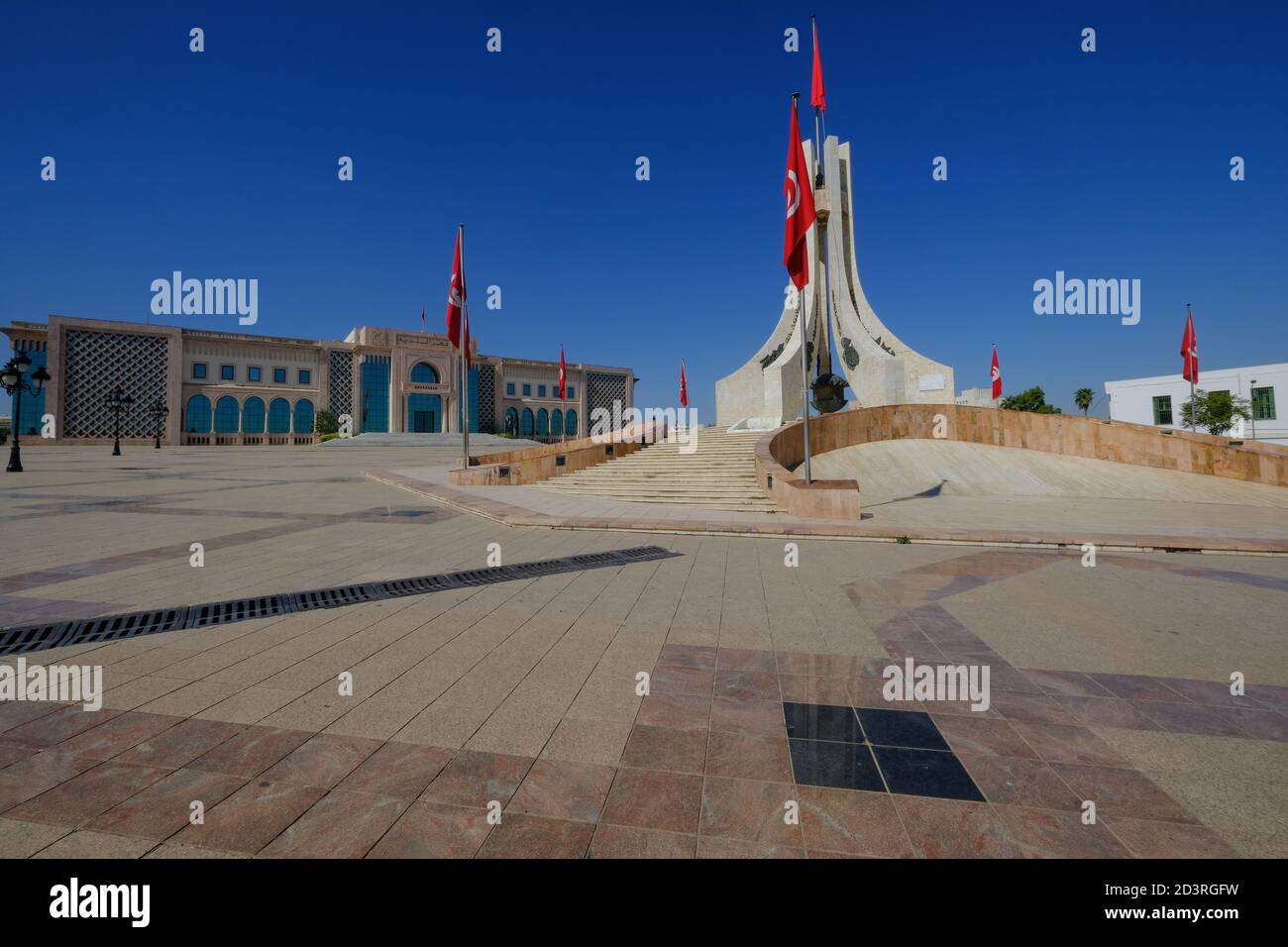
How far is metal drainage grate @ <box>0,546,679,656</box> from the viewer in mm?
4198

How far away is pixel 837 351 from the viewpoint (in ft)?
95.3

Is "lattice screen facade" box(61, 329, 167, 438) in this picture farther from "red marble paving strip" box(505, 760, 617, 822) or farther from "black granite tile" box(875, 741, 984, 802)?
"black granite tile" box(875, 741, 984, 802)

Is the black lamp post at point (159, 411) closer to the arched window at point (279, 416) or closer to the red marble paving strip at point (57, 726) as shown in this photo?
the arched window at point (279, 416)

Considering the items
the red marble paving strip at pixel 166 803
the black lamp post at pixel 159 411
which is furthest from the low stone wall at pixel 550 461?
the black lamp post at pixel 159 411

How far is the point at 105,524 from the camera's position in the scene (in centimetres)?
963

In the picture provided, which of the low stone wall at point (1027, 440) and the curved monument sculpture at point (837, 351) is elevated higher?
the curved monument sculpture at point (837, 351)

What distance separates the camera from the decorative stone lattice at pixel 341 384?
2459 inches

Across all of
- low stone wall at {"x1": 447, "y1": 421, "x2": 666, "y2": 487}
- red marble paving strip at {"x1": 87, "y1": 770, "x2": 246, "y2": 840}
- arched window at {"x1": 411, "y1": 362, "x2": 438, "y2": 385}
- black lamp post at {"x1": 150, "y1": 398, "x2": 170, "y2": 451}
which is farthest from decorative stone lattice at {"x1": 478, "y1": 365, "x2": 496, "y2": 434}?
red marble paving strip at {"x1": 87, "y1": 770, "x2": 246, "y2": 840}

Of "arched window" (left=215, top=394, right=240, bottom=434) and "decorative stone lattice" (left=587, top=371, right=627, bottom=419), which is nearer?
"arched window" (left=215, top=394, right=240, bottom=434)

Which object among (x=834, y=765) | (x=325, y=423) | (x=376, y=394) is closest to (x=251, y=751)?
(x=834, y=765)

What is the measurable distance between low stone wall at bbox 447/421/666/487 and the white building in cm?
4233

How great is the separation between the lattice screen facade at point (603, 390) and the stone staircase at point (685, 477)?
64.6 m
